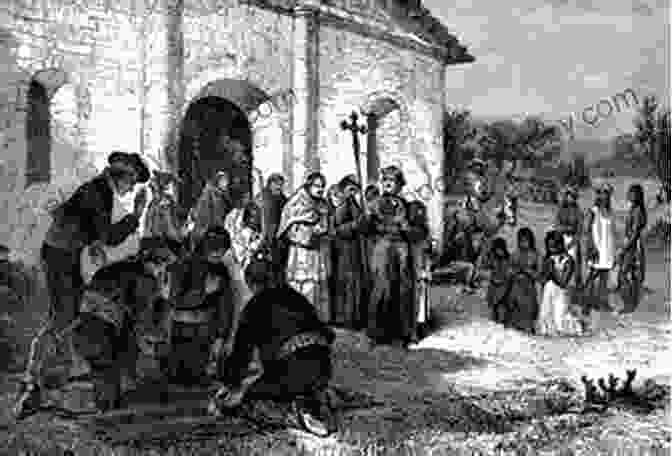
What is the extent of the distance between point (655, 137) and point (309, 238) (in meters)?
2.82

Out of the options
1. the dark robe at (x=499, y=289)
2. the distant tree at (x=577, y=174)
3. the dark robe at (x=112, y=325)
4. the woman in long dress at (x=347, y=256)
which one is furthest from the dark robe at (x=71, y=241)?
the distant tree at (x=577, y=174)

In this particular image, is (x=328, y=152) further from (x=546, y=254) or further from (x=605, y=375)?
(x=605, y=375)

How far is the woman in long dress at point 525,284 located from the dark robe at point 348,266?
1.26m

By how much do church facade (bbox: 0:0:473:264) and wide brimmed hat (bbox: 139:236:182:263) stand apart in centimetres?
52

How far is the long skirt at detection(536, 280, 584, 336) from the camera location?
23.7ft

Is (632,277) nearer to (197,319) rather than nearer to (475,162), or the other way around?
(475,162)

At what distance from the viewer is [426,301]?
24.3 feet

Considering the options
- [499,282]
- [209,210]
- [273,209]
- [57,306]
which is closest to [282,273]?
[273,209]

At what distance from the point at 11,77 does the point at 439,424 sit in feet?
11.2

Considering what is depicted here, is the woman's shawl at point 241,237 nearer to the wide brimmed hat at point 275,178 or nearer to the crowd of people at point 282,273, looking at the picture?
the crowd of people at point 282,273

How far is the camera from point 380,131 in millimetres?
7230

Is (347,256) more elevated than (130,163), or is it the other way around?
(130,163)

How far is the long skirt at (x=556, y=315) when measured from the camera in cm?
721

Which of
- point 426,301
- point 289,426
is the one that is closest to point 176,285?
point 289,426
